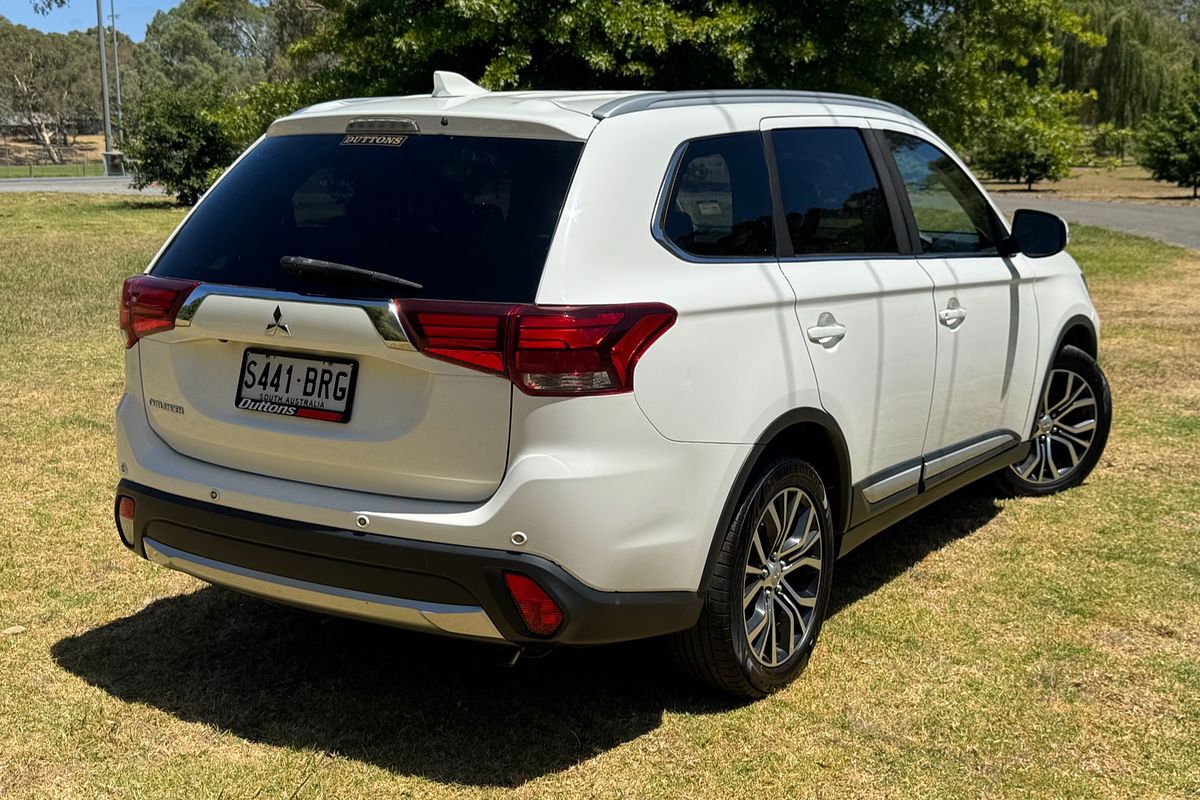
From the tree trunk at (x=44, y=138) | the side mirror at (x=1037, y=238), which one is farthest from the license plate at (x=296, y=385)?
the tree trunk at (x=44, y=138)

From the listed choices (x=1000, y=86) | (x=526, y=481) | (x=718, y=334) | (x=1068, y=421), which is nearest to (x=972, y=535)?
(x=1068, y=421)

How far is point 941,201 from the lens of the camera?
5168mm

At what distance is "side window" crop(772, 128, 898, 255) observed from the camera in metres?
4.21

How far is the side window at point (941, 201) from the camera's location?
4957mm

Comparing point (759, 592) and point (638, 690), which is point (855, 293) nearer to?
point (759, 592)

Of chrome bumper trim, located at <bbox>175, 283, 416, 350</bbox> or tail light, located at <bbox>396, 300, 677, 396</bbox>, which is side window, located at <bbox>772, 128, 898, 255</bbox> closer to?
tail light, located at <bbox>396, 300, 677, 396</bbox>

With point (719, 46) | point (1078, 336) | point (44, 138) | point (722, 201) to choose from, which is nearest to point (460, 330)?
point (722, 201)

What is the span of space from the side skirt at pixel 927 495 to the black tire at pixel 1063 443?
1.96ft

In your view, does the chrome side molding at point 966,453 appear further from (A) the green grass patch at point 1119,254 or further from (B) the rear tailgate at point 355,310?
(A) the green grass patch at point 1119,254

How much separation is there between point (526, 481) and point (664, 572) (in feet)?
1.69

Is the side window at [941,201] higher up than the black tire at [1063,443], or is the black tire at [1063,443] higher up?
the side window at [941,201]

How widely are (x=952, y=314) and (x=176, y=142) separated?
2444 centimetres

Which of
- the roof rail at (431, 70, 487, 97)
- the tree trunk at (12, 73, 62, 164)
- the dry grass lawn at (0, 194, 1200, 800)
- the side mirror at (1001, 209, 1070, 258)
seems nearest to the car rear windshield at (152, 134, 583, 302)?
the roof rail at (431, 70, 487, 97)

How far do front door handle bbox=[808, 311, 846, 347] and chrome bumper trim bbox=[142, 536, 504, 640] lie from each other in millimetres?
1410
